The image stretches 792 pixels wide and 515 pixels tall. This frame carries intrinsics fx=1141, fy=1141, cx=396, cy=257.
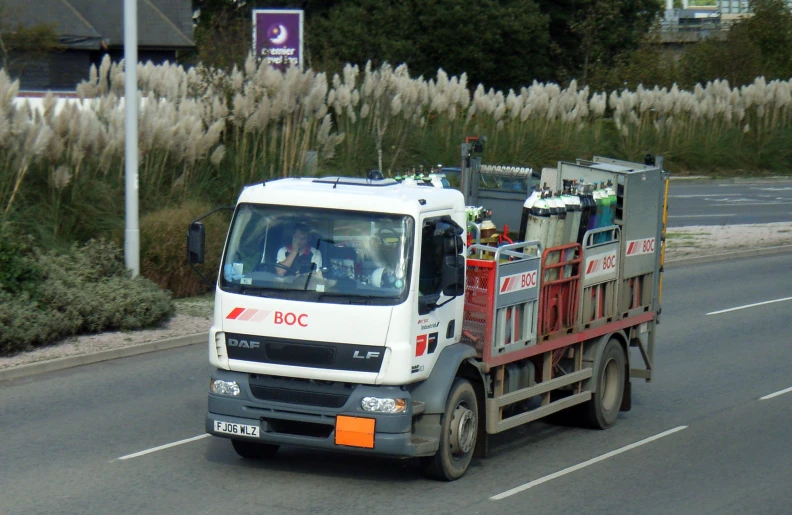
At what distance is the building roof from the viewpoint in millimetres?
39531

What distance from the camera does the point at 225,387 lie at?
28.1 ft

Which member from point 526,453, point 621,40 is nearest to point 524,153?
point 526,453

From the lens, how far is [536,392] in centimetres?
979

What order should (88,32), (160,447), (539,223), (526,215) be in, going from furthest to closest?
(88,32), (526,215), (539,223), (160,447)

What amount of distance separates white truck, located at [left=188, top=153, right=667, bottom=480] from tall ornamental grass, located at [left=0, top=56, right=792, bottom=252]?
7.86m

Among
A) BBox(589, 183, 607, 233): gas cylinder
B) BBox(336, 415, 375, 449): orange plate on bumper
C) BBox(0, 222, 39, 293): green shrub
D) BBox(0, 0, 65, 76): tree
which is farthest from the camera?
BBox(0, 0, 65, 76): tree

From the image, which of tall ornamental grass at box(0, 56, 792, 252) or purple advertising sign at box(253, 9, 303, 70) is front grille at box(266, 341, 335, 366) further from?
purple advertising sign at box(253, 9, 303, 70)

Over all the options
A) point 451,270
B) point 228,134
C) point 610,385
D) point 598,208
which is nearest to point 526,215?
point 598,208

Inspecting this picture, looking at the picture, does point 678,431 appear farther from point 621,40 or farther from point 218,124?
point 621,40

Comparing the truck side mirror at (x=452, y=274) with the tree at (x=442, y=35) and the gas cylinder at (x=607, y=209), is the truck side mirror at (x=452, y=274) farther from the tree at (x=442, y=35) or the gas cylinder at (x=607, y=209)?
the tree at (x=442, y=35)

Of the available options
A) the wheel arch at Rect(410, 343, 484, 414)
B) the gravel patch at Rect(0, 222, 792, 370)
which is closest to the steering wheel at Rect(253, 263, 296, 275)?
the wheel arch at Rect(410, 343, 484, 414)

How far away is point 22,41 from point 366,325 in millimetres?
30118

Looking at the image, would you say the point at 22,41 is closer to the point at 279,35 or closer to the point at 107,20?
the point at 107,20

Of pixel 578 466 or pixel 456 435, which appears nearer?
pixel 456 435
